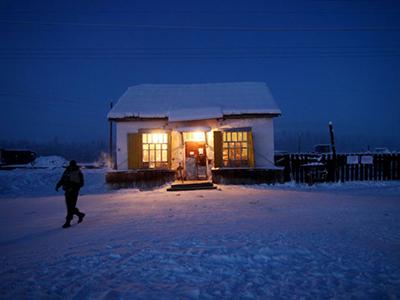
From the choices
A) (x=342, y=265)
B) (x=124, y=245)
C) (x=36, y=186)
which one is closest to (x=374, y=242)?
(x=342, y=265)

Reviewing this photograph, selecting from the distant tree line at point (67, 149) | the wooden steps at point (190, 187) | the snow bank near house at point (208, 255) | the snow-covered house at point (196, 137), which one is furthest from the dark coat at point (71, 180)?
the distant tree line at point (67, 149)

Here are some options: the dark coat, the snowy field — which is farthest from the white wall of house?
the dark coat

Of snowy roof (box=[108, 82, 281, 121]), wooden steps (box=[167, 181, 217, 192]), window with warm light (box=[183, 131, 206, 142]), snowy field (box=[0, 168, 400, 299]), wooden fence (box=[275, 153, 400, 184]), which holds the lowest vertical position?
snowy field (box=[0, 168, 400, 299])

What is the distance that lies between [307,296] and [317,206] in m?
5.74

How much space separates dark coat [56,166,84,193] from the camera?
684cm

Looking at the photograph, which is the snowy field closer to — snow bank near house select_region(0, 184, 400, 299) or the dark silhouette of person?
snow bank near house select_region(0, 184, 400, 299)

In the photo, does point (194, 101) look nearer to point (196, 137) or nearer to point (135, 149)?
point (196, 137)

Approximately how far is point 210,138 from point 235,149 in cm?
155

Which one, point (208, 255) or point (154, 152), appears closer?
point (208, 255)

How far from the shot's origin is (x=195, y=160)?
14531 mm

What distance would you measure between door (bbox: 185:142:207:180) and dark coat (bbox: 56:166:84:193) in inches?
305

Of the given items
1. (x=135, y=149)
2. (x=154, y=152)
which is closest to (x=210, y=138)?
(x=154, y=152)

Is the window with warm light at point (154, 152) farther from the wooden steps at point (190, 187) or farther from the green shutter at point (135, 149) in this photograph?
the wooden steps at point (190, 187)

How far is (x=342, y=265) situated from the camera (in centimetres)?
373
